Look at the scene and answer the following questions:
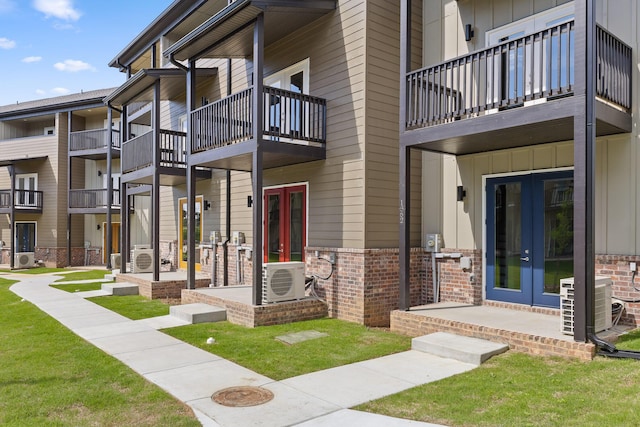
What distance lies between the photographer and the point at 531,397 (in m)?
4.63

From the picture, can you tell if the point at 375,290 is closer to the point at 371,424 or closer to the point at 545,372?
the point at 545,372

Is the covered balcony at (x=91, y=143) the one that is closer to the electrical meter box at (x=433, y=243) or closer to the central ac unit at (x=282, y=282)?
the central ac unit at (x=282, y=282)

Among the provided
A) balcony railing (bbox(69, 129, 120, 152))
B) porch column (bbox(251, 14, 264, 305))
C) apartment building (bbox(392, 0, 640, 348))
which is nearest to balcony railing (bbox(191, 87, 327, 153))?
porch column (bbox(251, 14, 264, 305))

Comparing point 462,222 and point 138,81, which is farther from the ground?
point 138,81

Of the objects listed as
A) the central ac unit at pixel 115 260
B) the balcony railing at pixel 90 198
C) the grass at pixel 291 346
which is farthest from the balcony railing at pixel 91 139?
the grass at pixel 291 346

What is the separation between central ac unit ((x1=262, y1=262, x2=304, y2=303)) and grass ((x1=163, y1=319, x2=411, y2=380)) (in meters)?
0.57

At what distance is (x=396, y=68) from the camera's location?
31.3ft

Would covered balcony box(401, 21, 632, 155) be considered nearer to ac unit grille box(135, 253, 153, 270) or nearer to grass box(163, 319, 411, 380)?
grass box(163, 319, 411, 380)

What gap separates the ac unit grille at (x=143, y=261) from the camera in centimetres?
1445

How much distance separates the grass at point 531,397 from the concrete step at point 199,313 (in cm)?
507

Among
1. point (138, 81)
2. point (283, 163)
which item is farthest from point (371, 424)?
point (138, 81)

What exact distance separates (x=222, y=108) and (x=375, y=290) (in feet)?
16.9

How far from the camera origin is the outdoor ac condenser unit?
602 centimetres

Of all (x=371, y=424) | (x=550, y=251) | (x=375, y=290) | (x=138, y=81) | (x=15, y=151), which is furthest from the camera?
(x=15, y=151)
